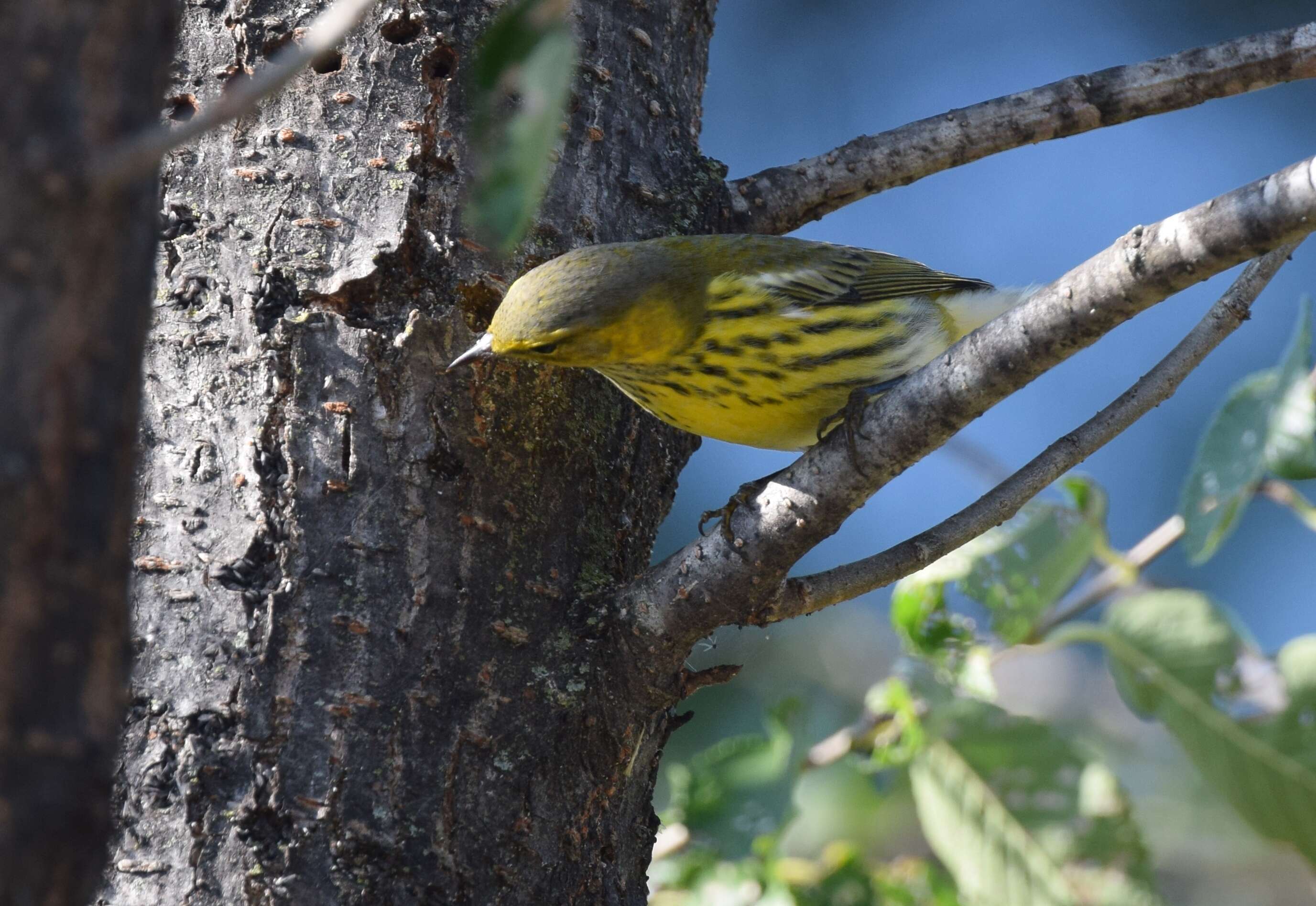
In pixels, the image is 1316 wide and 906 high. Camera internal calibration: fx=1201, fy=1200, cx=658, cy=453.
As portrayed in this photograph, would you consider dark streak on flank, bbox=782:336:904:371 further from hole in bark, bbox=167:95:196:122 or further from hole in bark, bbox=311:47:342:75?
hole in bark, bbox=167:95:196:122

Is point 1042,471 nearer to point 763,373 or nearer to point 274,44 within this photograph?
point 763,373

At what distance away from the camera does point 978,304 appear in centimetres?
379

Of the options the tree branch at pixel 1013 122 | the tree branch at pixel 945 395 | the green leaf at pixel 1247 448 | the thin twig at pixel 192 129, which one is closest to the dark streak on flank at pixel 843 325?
the tree branch at pixel 1013 122

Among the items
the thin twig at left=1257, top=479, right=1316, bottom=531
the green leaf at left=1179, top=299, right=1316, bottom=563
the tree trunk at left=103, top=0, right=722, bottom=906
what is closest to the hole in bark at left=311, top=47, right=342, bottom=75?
the tree trunk at left=103, top=0, right=722, bottom=906

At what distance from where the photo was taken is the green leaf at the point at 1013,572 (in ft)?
8.68

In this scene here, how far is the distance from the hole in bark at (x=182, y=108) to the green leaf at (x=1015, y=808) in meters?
2.07

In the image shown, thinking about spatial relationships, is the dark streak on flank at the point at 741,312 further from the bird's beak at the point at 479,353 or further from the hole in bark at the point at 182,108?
the hole in bark at the point at 182,108

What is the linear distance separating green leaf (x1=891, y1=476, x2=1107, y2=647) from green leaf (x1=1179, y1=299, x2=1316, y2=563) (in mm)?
270

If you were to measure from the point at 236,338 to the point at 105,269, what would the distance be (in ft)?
4.75

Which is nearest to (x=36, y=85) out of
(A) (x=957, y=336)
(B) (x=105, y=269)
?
(B) (x=105, y=269)

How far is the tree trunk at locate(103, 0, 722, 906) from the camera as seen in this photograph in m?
2.03

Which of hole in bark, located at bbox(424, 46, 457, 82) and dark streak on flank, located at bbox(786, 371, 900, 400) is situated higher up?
hole in bark, located at bbox(424, 46, 457, 82)

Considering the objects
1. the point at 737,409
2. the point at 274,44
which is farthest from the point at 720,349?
the point at 274,44

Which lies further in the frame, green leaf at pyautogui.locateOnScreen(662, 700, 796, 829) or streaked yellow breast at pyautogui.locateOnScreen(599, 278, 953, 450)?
streaked yellow breast at pyautogui.locateOnScreen(599, 278, 953, 450)
